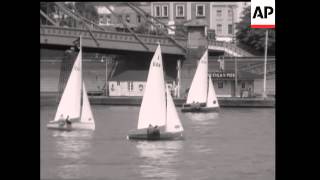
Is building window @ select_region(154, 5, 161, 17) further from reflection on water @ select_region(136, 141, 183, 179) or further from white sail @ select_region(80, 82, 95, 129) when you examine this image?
reflection on water @ select_region(136, 141, 183, 179)

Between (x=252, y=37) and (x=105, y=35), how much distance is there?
14.0m

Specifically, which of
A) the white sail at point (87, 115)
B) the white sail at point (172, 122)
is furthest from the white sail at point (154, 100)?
the white sail at point (87, 115)

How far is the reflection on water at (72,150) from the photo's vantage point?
24.2 metres

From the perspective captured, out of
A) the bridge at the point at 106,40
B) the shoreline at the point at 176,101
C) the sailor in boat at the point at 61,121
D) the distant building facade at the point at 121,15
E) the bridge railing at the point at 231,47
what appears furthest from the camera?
the distant building facade at the point at 121,15

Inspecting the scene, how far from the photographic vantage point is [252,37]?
74.0 meters

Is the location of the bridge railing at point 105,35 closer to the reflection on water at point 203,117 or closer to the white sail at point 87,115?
the reflection on water at point 203,117

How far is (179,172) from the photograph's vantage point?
948 inches

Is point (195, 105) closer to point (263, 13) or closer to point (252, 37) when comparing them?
point (252, 37)

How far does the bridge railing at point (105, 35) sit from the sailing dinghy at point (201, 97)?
9.67 meters

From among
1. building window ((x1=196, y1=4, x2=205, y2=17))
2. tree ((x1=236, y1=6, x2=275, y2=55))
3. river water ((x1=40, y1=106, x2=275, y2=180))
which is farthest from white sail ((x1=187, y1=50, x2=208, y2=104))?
building window ((x1=196, y1=4, x2=205, y2=17))
